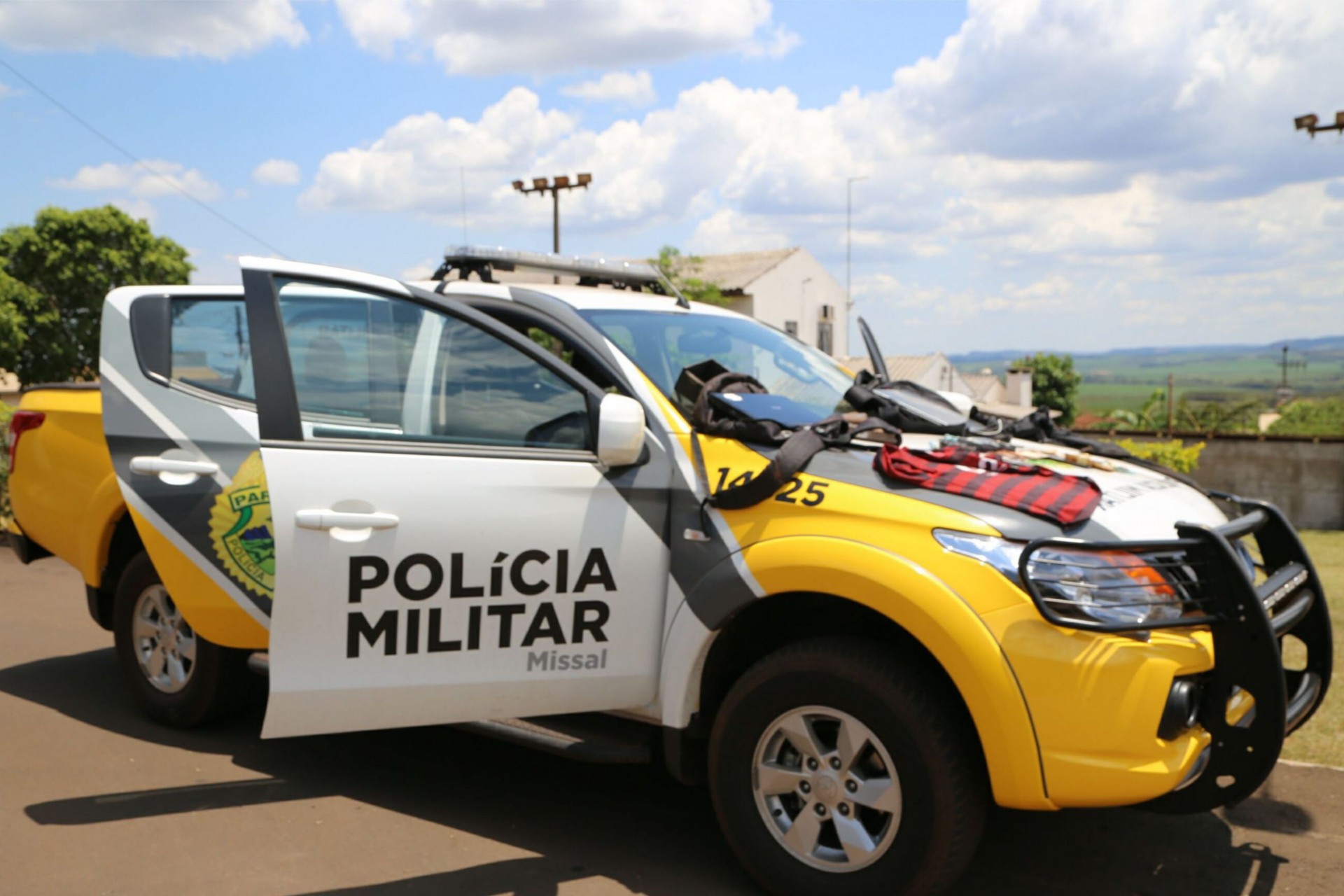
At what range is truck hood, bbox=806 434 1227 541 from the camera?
3105 millimetres

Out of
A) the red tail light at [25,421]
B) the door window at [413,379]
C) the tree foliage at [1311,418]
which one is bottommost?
the tree foliage at [1311,418]

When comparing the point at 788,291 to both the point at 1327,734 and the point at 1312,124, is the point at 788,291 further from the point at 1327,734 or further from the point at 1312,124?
the point at 1327,734

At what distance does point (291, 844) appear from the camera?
12.7ft

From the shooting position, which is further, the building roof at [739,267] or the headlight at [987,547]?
the building roof at [739,267]

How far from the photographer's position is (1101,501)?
329 centimetres

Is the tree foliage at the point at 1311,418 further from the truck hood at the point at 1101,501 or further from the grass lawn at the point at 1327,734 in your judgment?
A: the truck hood at the point at 1101,501

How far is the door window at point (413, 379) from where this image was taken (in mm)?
3768

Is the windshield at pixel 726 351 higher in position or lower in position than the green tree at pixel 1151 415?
higher

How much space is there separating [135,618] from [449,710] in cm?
215

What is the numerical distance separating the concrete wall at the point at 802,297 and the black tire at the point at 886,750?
4458 cm

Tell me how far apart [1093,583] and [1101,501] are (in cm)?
38

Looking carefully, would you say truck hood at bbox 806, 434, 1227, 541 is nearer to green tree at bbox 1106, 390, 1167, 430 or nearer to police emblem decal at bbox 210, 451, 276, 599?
police emblem decal at bbox 210, 451, 276, 599

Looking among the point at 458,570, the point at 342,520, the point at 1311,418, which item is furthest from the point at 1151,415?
the point at 342,520

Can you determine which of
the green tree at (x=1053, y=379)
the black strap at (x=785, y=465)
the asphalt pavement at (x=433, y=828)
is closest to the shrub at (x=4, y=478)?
the asphalt pavement at (x=433, y=828)
